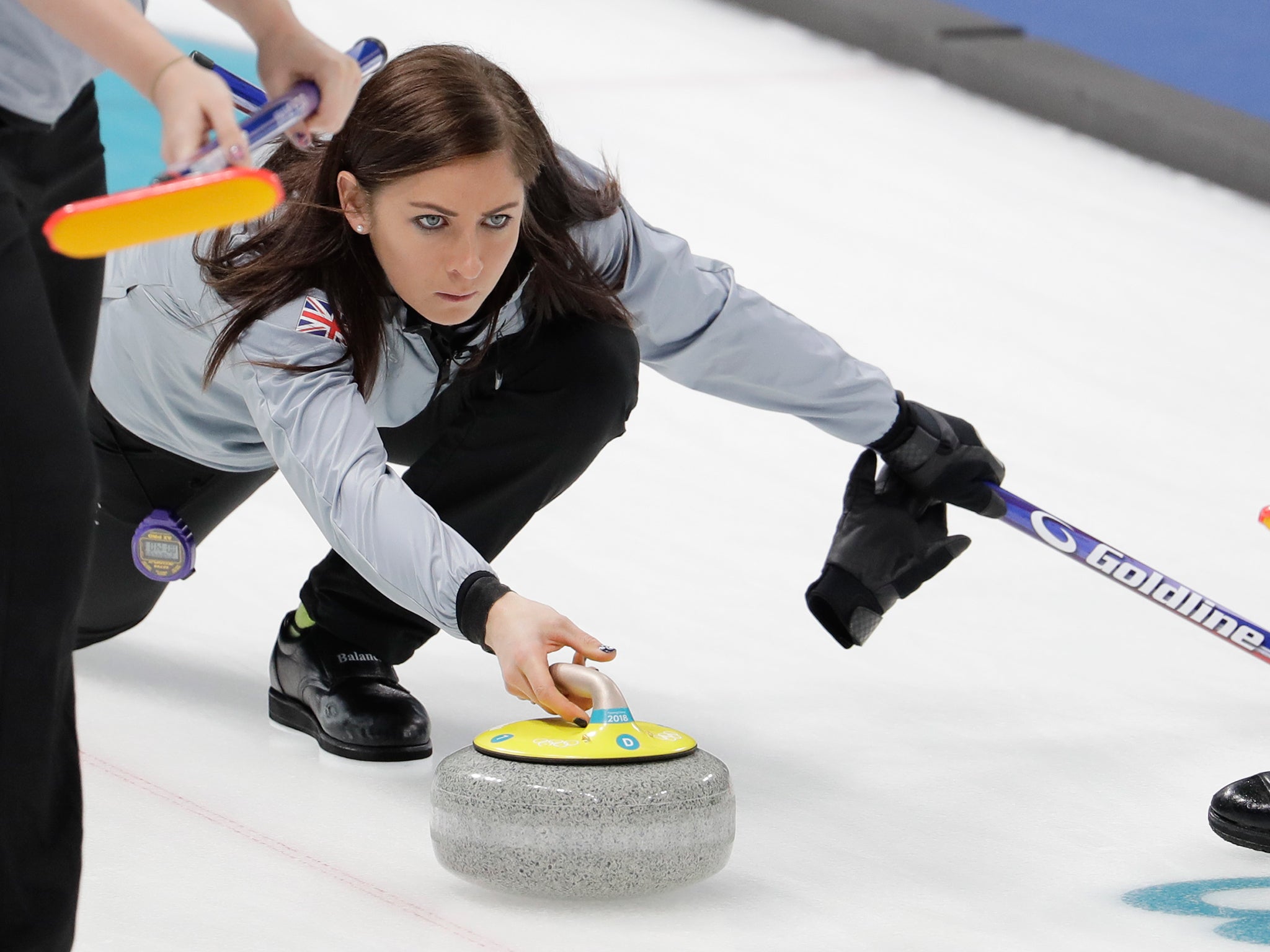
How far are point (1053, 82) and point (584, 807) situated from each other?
138 inches

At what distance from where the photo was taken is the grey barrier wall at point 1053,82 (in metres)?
4.16

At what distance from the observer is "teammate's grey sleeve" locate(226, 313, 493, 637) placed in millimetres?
1502

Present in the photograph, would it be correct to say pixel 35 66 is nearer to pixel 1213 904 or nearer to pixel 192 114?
pixel 192 114

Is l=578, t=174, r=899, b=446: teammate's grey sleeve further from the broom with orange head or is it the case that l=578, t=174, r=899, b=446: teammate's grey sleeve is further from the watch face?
the broom with orange head

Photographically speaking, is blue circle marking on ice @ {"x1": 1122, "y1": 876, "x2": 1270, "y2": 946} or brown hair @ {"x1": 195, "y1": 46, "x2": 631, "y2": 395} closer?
blue circle marking on ice @ {"x1": 1122, "y1": 876, "x2": 1270, "y2": 946}

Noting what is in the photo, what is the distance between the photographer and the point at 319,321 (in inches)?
64.2

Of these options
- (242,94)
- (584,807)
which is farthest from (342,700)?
(242,94)

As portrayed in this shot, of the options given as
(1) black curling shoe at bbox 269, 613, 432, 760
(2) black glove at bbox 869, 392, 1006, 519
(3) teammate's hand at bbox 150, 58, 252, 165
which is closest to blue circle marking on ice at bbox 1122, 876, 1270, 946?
(2) black glove at bbox 869, 392, 1006, 519

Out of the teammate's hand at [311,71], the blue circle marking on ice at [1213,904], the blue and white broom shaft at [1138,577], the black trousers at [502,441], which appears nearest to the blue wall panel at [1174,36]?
the blue and white broom shaft at [1138,577]

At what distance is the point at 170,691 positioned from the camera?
6.31 ft

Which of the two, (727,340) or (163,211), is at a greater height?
(163,211)

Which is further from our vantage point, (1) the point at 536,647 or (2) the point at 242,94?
(2) the point at 242,94

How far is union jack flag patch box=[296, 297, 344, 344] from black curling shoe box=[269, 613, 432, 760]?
36 cm

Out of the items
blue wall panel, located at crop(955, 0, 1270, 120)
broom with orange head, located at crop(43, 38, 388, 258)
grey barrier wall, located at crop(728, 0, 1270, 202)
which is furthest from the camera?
blue wall panel, located at crop(955, 0, 1270, 120)
